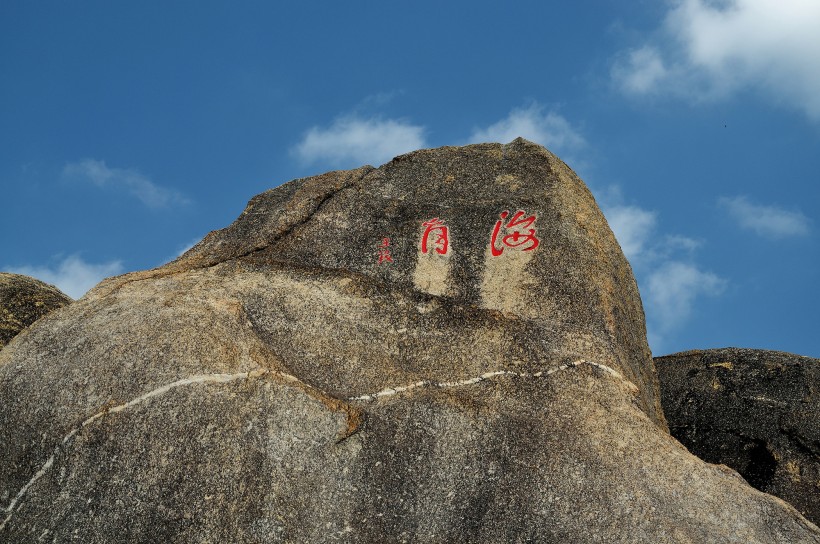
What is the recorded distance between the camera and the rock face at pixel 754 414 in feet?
38.4

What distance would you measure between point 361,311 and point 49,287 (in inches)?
261

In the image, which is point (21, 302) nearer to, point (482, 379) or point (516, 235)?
point (516, 235)

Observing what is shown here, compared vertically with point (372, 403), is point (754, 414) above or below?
above

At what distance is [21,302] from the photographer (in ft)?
42.7

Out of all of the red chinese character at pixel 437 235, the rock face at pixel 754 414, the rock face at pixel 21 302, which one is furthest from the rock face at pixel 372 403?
the rock face at pixel 21 302

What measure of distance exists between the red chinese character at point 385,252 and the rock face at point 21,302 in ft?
16.8

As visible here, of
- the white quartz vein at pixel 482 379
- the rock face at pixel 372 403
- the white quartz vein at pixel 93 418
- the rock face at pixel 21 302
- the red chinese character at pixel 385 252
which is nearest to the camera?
the rock face at pixel 372 403

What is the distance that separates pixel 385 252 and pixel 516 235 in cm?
130

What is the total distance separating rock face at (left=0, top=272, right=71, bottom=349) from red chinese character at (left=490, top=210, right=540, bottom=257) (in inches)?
243

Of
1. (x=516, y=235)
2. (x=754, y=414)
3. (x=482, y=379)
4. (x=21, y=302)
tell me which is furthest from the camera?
(x=21, y=302)

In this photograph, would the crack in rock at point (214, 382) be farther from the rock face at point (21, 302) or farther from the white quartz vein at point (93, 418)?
the rock face at point (21, 302)

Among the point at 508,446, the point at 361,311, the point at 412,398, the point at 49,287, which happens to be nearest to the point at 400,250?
the point at 361,311

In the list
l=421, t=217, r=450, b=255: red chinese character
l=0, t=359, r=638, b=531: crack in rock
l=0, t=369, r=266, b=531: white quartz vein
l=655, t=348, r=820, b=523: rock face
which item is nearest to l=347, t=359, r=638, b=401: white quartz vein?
l=0, t=359, r=638, b=531: crack in rock

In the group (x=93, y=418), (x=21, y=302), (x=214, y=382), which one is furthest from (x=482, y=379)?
(x=21, y=302)
